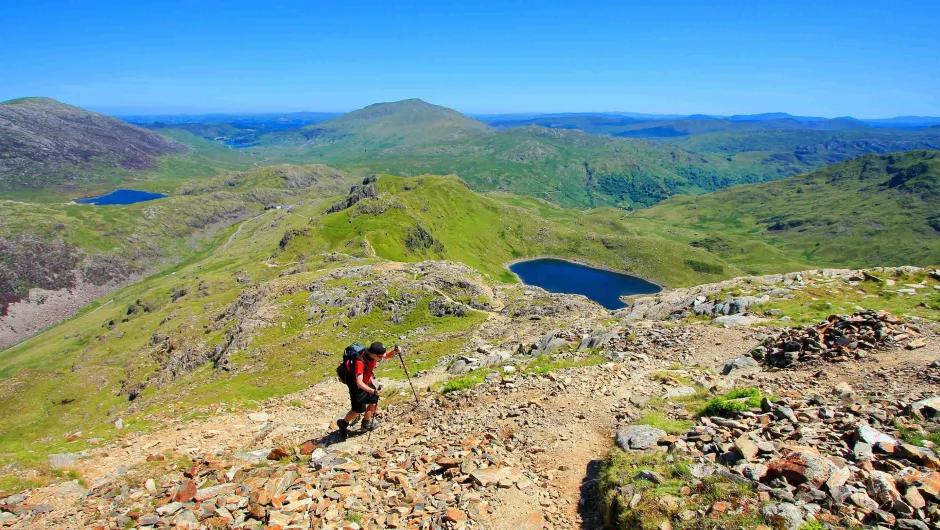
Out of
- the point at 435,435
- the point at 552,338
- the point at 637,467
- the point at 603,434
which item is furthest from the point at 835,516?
the point at 552,338

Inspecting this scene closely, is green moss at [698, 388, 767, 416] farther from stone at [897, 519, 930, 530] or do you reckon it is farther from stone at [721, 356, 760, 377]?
stone at [721, 356, 760, 377]

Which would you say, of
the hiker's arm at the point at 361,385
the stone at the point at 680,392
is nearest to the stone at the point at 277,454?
→ the hiker's arm at the point at 361,385

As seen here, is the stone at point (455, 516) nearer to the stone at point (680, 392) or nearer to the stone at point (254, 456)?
the stone at point (254, 456)

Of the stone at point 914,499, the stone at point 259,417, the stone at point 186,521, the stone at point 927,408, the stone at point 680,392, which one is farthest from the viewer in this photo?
the stone at point 259,417

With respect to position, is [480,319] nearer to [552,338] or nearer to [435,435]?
[552,338]

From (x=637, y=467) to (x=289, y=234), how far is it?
17264cm

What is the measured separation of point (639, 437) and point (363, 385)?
32.0ft

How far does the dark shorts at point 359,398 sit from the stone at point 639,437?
349 inches

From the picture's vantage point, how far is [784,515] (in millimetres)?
9070

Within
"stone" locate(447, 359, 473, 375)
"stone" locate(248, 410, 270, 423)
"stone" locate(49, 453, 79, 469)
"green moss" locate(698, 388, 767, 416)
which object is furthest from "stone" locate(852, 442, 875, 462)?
"stone" locate(248, 410, 270, 423)

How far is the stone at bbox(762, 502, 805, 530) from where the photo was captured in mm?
8852

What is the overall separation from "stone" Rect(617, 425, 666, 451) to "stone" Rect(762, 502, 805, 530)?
4363 mm

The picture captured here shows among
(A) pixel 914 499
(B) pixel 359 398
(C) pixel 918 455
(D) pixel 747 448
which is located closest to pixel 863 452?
(C) pixel 918 455

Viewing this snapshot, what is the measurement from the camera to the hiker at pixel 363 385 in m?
16.7
